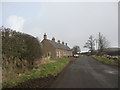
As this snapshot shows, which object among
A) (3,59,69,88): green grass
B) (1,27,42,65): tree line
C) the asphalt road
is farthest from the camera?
(1,27,42,65): tree line

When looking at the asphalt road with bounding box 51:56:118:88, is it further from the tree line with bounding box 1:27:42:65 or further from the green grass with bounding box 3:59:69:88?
the tree line with bounding box 1:27:42:65

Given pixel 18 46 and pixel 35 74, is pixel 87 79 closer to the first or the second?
pixel 35 74

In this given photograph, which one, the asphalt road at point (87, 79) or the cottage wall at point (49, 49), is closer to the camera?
the asphalt road at point (87, 79)

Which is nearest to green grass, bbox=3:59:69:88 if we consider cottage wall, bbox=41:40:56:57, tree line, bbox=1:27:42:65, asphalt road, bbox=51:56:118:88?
Answer: asphalt road, bbox=51:56:118:88

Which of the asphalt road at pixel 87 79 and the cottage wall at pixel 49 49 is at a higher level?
the cottage wall at pixel 49 49

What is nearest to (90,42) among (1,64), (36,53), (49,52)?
(49,52)

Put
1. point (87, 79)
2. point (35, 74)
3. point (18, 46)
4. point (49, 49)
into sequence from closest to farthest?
point (87, 79)
point (35, 74)
point (18, 46)
point (49, 49)

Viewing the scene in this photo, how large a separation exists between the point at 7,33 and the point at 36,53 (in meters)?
5.43

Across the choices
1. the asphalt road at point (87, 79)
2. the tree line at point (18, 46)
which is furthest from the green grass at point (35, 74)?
the tree line at point (18, 46)

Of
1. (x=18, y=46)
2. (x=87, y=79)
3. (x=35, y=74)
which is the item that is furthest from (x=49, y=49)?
(x=87, y=79)

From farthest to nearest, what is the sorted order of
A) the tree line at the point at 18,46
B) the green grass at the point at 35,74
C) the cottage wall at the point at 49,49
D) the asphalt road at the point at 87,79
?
the cottage wall at the point at 49,49, the tree line at the point at 18,46, the green grass at the point at 35,74, the asphalt road at the point at 87,79

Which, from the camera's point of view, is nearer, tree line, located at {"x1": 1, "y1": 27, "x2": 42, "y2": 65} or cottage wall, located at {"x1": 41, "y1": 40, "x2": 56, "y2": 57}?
tree line, located at {"x1": 1, "y1": 27, "x2": 42, "y2": 65}

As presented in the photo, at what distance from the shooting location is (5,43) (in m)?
13.6

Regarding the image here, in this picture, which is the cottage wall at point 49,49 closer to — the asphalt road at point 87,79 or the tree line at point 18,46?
the tree line at point 18,46
